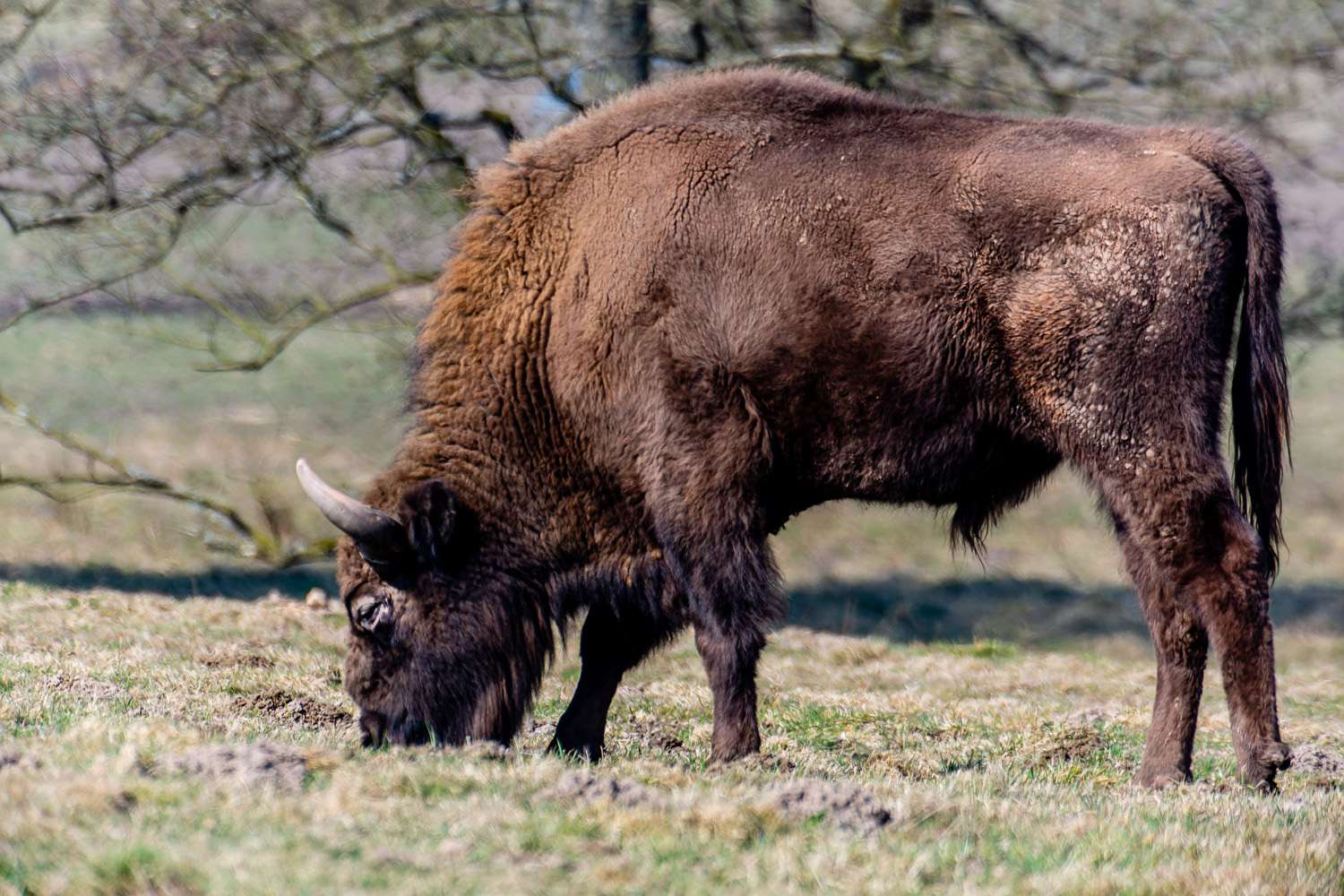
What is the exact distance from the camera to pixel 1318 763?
545 cm

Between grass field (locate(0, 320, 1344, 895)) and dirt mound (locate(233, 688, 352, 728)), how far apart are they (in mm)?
15

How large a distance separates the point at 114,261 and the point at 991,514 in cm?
728

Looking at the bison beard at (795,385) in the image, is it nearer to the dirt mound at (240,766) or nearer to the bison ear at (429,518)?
the bison ear at (429,518)

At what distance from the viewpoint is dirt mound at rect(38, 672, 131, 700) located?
5.27 meters

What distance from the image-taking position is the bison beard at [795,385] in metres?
4.62

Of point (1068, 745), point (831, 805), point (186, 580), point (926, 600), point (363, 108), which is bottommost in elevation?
point (926, 600)

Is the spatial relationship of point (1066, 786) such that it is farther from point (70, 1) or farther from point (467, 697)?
point (70, 1)

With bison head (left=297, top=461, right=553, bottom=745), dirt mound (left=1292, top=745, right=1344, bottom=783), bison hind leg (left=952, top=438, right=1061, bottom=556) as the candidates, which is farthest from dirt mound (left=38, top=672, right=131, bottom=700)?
dirt mound (left=1292, top=745, right=1344, bottom=783)

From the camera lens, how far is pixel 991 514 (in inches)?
206

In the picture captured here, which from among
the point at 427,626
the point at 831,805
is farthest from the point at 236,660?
the point at 831,805

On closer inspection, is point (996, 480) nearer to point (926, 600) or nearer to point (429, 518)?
point (429, 518)

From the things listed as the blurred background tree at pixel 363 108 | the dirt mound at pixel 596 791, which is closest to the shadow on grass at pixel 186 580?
the blurred background tree at pixel 363 108

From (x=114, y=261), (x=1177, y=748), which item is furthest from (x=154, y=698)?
(x=114, y=261)

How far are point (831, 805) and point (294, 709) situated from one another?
293 centimetres
